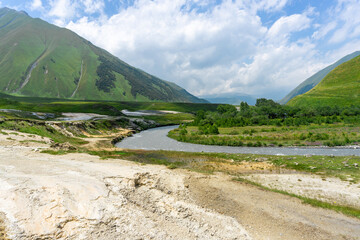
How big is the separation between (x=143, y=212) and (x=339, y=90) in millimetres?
200898

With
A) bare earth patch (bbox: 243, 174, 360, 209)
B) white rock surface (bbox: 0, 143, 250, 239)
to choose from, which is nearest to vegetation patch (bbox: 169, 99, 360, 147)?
bare earth patch (bbox: 243, 174, 360, 209)

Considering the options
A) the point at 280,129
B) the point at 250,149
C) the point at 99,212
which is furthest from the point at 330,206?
the point at 280,129

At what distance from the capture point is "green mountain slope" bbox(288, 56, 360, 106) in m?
140

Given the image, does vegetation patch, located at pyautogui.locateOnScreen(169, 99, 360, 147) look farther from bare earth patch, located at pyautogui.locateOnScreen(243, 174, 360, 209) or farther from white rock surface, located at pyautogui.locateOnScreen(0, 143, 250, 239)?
white rock surface, located at pyautogui.locateOnScreen(0, 143, 250, 239)

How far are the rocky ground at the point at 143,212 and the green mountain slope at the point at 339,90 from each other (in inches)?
6172

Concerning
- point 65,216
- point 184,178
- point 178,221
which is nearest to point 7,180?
point 65,216

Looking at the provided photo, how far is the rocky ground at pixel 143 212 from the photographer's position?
32.7 feet

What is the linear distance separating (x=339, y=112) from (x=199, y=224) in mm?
132222

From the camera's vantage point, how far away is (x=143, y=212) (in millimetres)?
12180

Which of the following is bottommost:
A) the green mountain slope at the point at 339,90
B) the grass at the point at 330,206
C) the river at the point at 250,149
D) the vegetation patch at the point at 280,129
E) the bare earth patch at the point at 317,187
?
the river at the point at 250,149

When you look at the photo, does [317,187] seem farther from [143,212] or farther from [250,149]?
[250,149]

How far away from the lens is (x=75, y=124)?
68.0 m

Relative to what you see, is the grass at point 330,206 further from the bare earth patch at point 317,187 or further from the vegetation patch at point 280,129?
the vegetation patch at point 280,129

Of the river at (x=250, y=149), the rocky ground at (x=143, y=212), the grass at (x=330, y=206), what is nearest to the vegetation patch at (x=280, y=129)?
the river at (x=250, y=149)
